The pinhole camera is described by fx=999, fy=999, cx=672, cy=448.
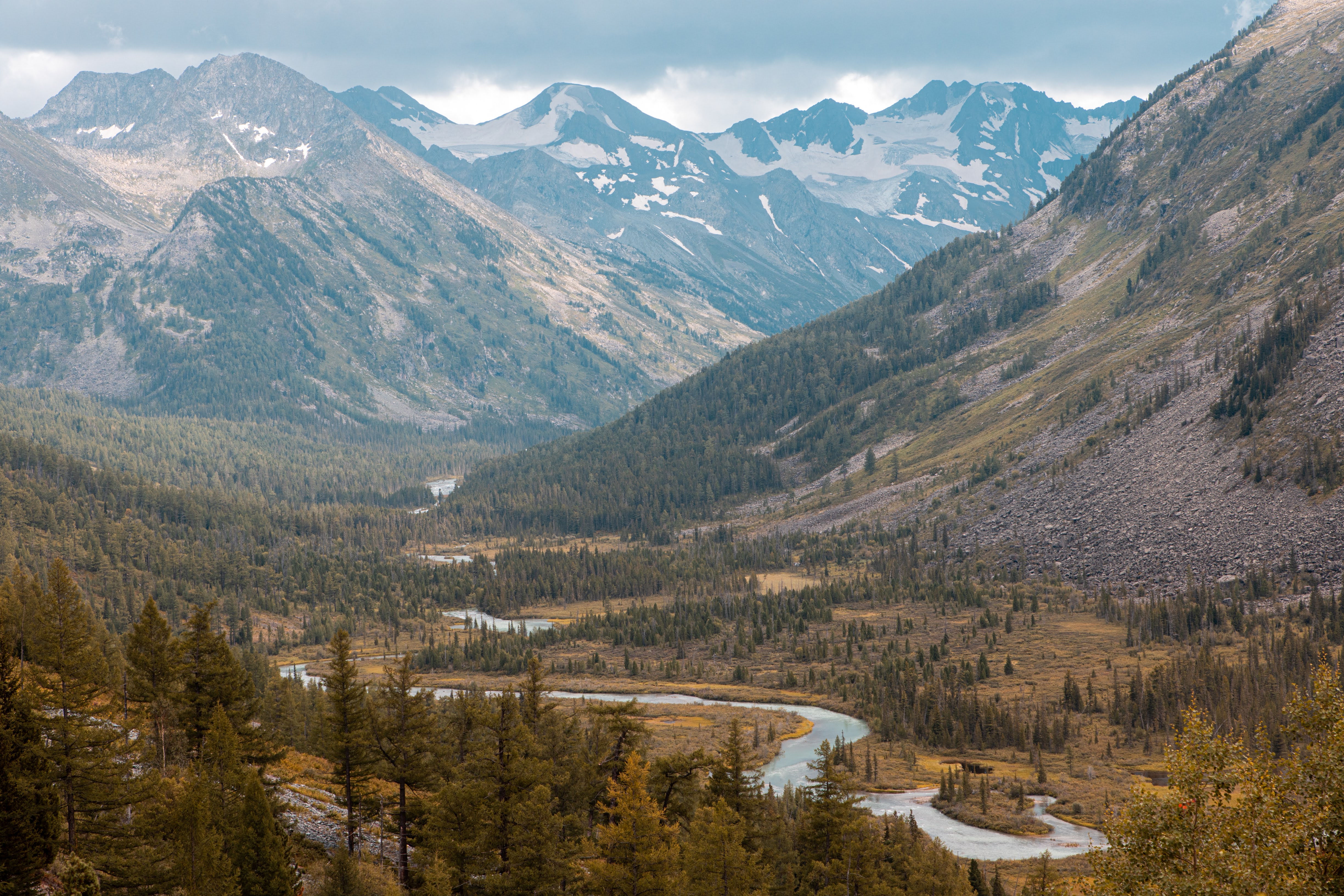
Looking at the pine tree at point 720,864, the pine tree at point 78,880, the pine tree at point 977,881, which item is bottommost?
the pine tree at point 977,881

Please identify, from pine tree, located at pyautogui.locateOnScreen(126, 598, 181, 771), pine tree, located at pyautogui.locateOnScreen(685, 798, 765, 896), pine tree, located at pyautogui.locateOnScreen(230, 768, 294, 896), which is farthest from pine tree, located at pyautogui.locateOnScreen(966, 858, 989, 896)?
pine tree, located at pyautogui.locateOnScreen(126, 598, 181, 771)

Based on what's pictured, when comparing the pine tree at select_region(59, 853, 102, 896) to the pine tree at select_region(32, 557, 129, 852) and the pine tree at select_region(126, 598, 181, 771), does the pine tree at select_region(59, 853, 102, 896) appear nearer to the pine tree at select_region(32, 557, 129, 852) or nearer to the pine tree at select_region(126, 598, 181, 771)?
the pine tree at select_region(32, 557, 129, 852)

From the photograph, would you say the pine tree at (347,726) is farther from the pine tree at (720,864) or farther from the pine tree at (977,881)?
the pine tree at (977,881)

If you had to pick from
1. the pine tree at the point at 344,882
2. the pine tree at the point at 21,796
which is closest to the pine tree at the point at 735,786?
the pine tree at the point at 344,882

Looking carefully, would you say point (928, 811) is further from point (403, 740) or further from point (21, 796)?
point (21, 796)

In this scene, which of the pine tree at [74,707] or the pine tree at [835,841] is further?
the pine tree at [835,841]

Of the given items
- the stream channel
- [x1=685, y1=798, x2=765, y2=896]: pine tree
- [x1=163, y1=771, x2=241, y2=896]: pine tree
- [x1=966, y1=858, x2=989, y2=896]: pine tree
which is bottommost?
the stream channel
